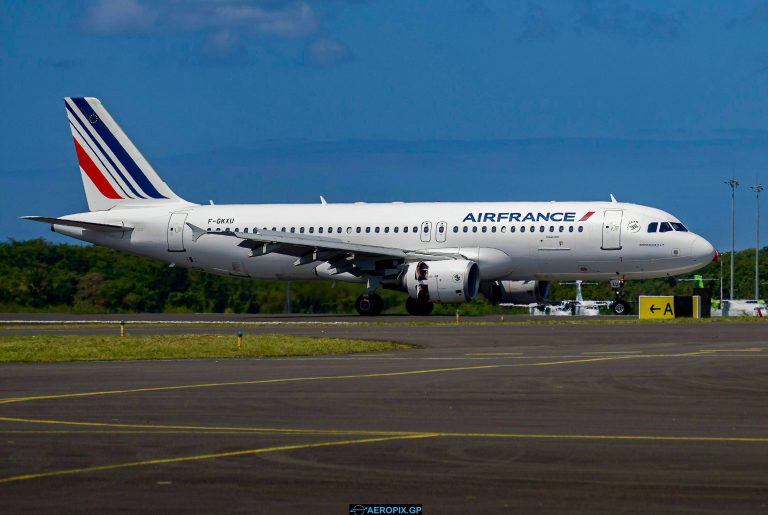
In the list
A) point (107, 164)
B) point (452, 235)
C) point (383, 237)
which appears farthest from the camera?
point (107, 164)

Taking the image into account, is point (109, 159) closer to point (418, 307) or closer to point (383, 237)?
point (383, 237)

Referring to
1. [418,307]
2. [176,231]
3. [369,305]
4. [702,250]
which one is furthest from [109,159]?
[702,250]

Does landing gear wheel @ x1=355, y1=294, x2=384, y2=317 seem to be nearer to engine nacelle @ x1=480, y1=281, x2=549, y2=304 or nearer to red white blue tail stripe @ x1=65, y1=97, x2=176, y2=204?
engine nacelle @ x1=480, y1=281, x2=549, y2=304

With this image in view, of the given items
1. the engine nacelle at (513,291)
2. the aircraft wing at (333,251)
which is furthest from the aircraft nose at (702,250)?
the aircraft wing at (333,251)

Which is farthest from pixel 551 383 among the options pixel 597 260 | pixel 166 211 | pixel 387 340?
pixel 166 211

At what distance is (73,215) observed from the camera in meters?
58.6

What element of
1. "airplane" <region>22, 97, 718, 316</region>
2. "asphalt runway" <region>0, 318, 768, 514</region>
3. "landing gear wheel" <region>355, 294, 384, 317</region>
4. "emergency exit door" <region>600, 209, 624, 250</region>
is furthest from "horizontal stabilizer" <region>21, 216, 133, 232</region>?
"asphalt runway" <region>0, 318, 768, 514</region>

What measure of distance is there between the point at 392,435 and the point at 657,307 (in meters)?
36.6

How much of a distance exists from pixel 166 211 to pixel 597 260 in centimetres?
1900

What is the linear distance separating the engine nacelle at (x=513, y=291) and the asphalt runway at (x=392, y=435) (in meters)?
26.6

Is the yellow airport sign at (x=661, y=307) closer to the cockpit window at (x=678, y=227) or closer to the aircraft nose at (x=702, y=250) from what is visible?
the aircraft nose at (x=702, y=250)

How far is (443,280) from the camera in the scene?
5003cm

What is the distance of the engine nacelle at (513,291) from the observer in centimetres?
5472

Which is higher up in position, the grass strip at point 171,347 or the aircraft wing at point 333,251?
the aircraft wing at point 333,251
